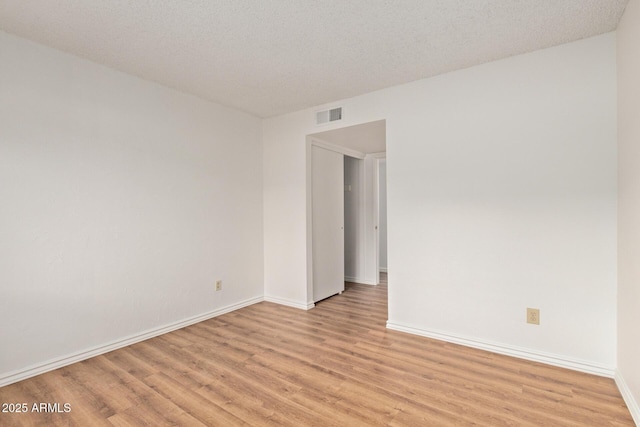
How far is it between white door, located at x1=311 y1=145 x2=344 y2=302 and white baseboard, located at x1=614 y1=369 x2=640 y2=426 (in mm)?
2860

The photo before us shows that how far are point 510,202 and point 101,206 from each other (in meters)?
3.38

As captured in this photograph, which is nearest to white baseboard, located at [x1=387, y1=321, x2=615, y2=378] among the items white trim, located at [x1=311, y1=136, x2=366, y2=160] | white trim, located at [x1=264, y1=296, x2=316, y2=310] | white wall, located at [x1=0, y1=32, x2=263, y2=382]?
white trim, located at [x1=264, y1=296, x2=316, y2=310]

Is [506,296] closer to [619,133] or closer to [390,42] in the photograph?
[619,133]

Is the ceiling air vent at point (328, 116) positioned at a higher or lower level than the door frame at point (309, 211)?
higher

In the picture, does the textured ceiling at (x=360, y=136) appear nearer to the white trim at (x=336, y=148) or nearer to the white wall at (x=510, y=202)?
the white trim at (x=336, y=148)

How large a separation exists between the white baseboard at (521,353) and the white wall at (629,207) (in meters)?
0.16

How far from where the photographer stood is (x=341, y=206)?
15.2 ft

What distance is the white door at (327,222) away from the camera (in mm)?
4145

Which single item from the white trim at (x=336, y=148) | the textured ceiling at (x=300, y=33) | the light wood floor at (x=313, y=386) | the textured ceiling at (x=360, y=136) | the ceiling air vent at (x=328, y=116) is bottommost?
the light wood floor at (x=313, y=386)

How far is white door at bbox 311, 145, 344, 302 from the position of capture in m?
4.14

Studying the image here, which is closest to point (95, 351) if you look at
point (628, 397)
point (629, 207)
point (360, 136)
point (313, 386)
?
point (313, 386)

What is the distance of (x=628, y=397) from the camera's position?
192cm

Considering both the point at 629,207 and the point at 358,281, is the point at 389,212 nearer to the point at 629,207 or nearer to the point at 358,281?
the point at 629,207

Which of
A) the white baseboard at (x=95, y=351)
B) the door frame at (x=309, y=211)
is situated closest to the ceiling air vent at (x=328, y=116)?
the door frame at (x=309, y=211)
